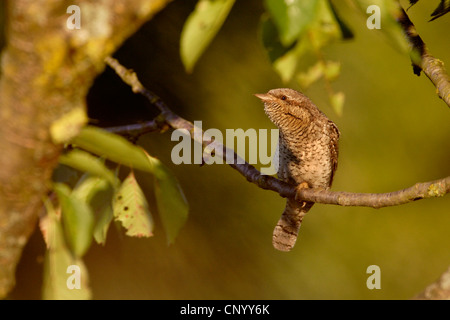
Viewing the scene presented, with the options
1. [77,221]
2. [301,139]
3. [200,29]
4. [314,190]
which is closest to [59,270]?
[77,221]

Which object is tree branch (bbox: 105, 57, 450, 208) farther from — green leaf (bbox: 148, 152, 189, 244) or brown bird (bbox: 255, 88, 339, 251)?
brown bird (bbox: 255, 88, 339, 251)

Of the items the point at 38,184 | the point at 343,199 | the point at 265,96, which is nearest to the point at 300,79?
the point at 343,199

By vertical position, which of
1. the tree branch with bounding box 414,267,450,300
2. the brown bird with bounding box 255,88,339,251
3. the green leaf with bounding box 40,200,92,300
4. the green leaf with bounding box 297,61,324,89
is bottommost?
the tree branch with bounding box 414,267,450,300

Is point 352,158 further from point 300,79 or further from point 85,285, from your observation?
point 85,285

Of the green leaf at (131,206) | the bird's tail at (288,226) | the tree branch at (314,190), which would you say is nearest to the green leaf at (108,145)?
the green leaf at (131,206)

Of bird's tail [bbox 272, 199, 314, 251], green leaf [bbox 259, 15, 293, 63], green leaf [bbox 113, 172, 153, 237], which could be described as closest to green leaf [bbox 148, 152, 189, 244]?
green leaf [bbox 113, 172, 153, 237]
